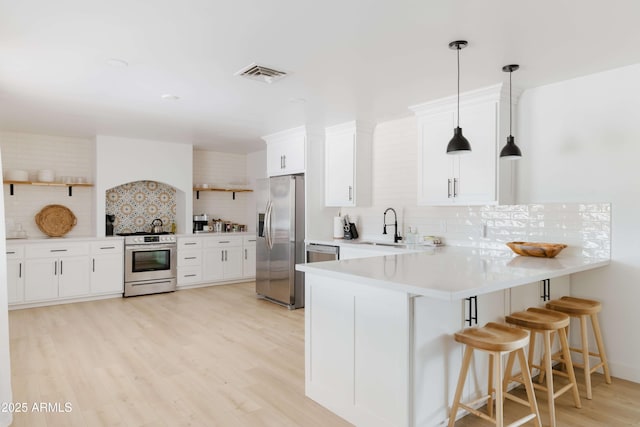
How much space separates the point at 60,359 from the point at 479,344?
3439mm

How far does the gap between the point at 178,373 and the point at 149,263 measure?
3420mm

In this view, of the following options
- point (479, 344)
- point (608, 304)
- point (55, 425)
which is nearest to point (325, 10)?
point (479, 344)

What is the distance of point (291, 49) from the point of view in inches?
111

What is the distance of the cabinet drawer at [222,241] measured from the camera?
690 cm

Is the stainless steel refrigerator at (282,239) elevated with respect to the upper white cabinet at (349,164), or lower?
lower

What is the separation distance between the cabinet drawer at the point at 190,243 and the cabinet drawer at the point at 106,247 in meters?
0.91

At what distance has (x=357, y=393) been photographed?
2461 mm

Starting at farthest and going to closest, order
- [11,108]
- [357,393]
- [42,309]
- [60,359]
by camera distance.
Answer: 1. [42,309]
2. [11,108]
3. [60,359]
4. [357,393]

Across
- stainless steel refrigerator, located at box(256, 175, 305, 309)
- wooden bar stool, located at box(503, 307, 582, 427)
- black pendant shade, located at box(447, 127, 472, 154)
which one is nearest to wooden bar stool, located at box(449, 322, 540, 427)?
wooden bar stool, located at box(503, 307, 582, 427)

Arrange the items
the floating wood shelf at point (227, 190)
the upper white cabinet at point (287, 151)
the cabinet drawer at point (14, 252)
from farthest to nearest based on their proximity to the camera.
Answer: the floating wood shelf at point (227, 190)
the upper white cabinet at point (287, 151)
the cabinet drawer at point (14, 252)

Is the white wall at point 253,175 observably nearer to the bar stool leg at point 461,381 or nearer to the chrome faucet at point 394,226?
the chrome faucet at point 394,226

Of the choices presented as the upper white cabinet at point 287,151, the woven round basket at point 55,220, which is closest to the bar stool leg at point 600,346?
the upper white cabinet at point 287,151

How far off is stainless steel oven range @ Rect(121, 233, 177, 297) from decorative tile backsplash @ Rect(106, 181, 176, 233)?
1.29 feet

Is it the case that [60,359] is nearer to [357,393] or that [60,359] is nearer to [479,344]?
[357,393]
